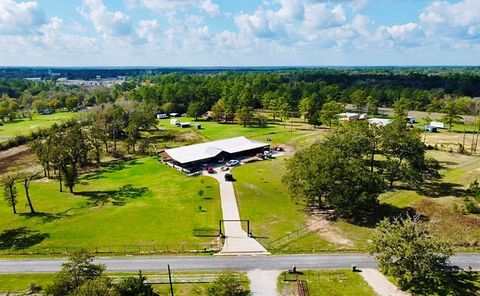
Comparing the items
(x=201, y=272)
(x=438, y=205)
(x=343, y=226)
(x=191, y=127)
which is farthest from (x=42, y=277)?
(x=191, y=127)

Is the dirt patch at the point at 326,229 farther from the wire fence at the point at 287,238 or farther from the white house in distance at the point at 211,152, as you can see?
the white house in distance at the point at 211,152

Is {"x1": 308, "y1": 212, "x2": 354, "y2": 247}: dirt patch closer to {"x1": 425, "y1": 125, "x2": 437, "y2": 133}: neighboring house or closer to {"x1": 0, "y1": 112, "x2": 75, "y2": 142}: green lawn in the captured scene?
{"x1": 425, "y1": 125, "x2": 437, "y2": 133}: neighboring house

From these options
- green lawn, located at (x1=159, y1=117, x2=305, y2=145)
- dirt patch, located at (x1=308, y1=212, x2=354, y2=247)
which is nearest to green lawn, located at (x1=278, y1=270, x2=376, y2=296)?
dirt patch, located at (x1=308, y1=212, x2=354, y2=247)

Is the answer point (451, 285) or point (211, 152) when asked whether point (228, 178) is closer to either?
point (211, 152)

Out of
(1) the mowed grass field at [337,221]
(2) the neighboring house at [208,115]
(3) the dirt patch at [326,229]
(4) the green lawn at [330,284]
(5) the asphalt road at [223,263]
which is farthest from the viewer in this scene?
(2) the neighboring house at [208,115]

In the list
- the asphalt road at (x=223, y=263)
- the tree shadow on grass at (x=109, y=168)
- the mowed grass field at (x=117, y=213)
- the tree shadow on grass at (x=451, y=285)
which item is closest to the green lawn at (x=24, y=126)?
the tree shadow on grass at (x=109, y=168)

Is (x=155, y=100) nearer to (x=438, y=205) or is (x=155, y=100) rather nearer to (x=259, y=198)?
(x=259, y=198)

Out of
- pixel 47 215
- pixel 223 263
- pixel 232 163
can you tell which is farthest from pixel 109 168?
pixel 223 263
